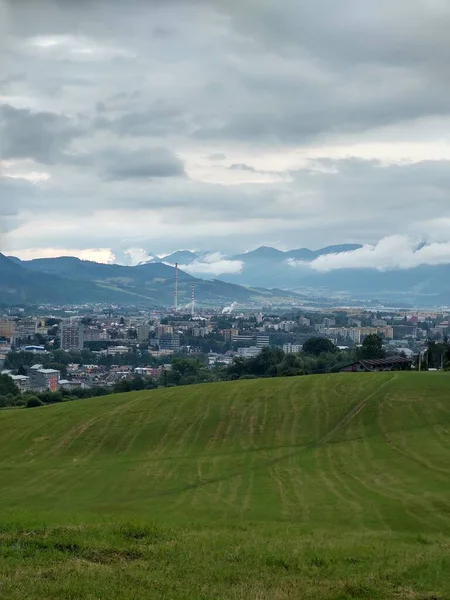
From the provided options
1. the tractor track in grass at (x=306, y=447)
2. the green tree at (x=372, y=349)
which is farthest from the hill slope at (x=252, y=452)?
the green tree at (x=372, y=349)

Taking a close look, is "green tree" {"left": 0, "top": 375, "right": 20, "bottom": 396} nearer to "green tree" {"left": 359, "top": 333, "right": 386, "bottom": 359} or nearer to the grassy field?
"green tree" {"left": 359, "top": 333, "right": 386, "bottom": 359}

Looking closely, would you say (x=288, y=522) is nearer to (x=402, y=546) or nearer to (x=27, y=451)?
(x=402, y=546)

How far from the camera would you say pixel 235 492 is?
93.8ft

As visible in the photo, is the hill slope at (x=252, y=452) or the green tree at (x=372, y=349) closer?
the hill slope at (x=252, y=452)

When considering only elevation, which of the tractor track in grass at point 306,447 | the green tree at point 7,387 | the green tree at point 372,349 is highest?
the green tree at point 372,349

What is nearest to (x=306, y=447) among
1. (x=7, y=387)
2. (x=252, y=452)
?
(x=252, y=452)

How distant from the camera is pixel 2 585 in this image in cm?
1259

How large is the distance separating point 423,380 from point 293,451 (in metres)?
16.1

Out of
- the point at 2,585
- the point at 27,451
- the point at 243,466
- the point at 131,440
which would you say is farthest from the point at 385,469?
the point at 2,585

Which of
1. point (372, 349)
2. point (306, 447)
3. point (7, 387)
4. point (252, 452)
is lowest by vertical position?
point (7, 387)

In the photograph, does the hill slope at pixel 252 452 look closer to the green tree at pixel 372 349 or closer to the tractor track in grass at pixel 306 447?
the tractor track in grass at pixel 306 447

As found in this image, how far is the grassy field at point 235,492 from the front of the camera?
13.6 m

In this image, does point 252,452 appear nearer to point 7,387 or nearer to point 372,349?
point 372,349

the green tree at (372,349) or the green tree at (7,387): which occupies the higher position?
the green tree at (372,349)
